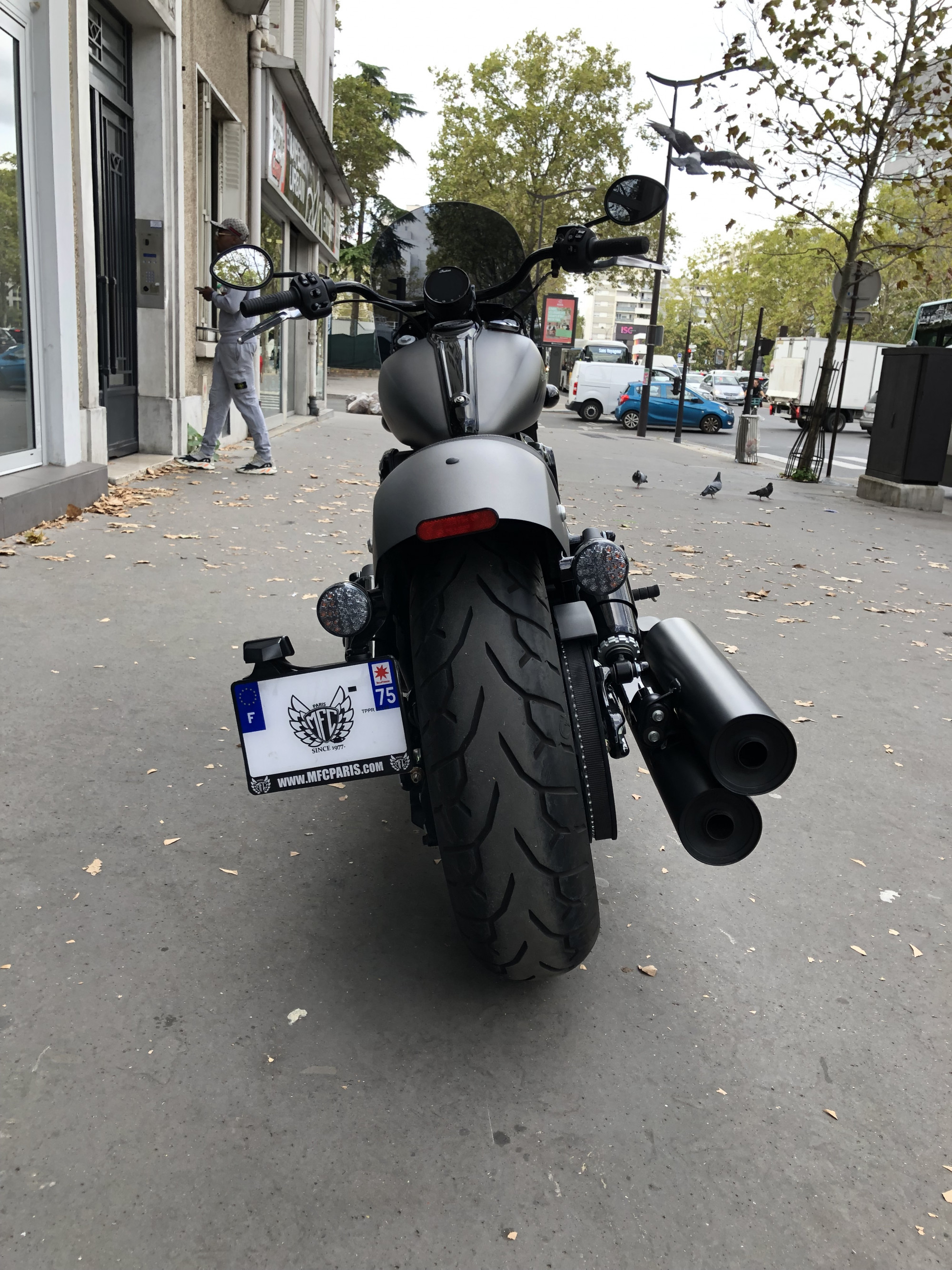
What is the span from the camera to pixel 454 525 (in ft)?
6.81

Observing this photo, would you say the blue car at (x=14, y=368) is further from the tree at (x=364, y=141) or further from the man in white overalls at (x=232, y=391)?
the tree at (x=364, y=141)

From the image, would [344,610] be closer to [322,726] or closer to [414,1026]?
[322,726]

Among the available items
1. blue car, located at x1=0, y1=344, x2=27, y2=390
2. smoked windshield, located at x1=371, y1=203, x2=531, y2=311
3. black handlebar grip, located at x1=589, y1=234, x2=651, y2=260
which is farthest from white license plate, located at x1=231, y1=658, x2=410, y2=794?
blue car, located at x1=0, y1=344, x2=27, y2=390

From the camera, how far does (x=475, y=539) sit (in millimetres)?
2203

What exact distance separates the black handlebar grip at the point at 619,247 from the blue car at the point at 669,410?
81.2ft

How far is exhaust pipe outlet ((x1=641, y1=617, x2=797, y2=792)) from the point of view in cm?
202

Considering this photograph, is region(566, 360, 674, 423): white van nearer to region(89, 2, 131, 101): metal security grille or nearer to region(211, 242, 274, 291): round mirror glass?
region(89, 2, 131, 101): metal security grille

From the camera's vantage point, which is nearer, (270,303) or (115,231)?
(270,303)

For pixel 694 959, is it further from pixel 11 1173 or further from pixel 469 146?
pixel 469 146

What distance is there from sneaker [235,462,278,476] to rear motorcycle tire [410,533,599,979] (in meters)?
8.42

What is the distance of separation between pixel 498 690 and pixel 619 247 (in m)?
1.59

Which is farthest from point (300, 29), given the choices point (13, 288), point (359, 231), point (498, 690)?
point (359, 231)

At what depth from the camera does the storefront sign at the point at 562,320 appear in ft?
125

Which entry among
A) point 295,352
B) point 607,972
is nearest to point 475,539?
point 607,972
